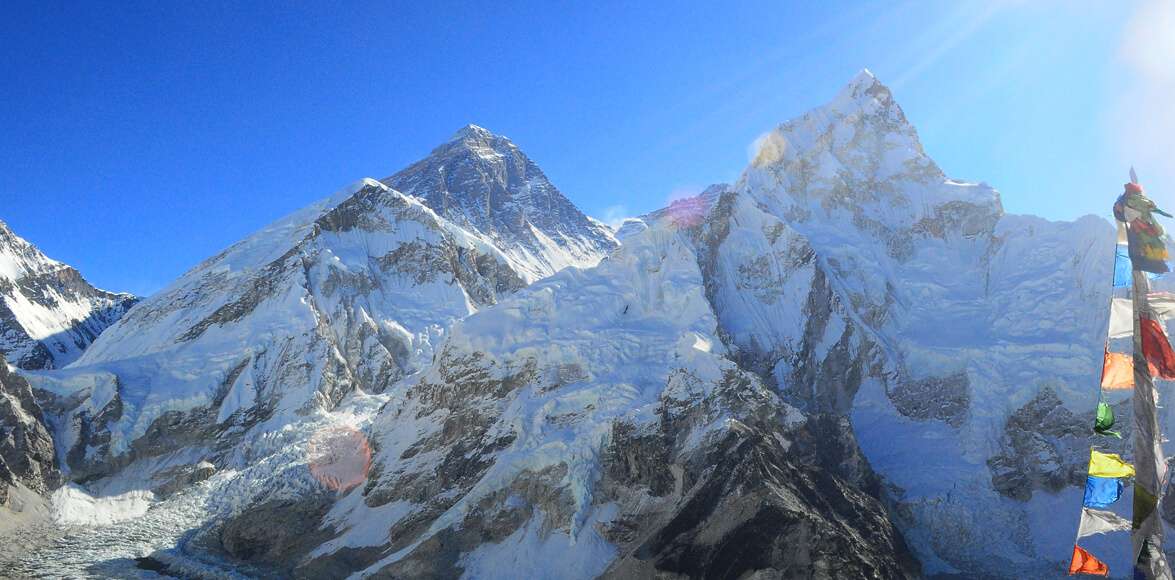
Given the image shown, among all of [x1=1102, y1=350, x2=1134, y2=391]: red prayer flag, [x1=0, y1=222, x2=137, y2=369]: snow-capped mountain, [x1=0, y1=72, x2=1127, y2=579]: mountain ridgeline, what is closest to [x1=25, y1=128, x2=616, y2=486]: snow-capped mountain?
[x1=0, y1=72, x2=1127, y2=579]: mountain ridgeline

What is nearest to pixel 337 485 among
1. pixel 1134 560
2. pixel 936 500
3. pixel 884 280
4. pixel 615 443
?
pixel 615 443

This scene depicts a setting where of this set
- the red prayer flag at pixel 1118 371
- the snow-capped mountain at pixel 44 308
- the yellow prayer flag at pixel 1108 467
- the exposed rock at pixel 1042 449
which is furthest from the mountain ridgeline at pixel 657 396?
the red prayer flag at pixel 1118 371

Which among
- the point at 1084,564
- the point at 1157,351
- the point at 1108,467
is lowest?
the point at 1084,564

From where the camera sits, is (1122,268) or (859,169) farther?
(859,169)

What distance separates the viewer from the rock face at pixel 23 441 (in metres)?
98.5

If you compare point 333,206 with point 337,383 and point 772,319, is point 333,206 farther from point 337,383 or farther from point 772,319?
point 772,319

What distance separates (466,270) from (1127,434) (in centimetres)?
11439

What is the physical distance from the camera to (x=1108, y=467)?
11734 mm

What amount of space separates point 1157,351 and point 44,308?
7945 inches

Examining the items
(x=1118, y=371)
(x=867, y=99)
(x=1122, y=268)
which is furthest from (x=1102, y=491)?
(x=867, y=99)

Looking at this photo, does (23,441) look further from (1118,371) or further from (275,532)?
(1118,371)

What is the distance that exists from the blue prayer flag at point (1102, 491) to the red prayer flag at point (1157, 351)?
69.6 inches

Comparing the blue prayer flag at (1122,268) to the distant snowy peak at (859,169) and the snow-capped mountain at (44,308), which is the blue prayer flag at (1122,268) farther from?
the snow-capped mountain at (44,308)

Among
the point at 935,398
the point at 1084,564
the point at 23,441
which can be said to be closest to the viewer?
the point at 1084,564
